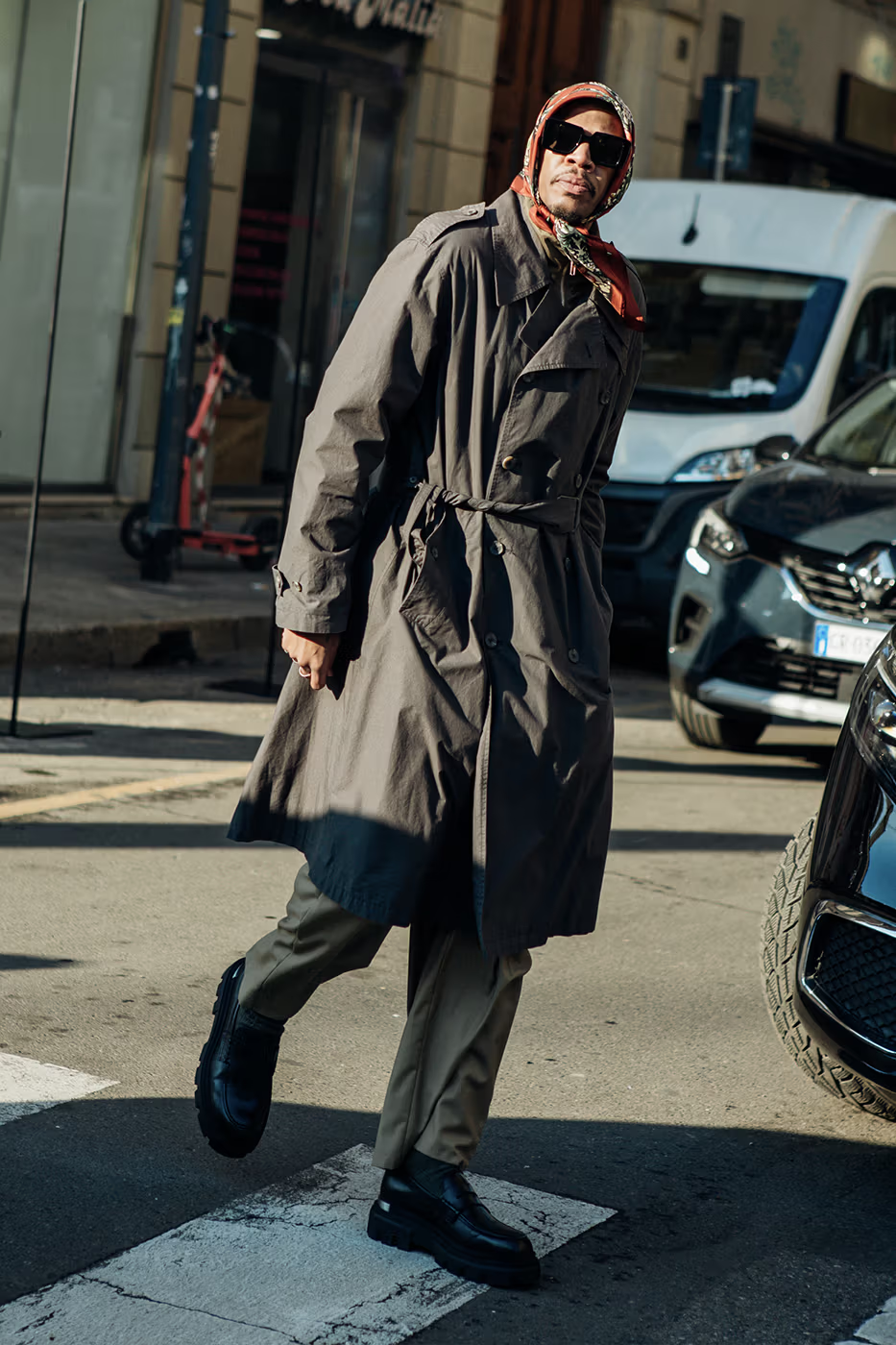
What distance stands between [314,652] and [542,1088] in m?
1.25

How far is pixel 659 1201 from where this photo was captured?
3482 millimetres

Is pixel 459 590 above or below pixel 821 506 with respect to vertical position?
below

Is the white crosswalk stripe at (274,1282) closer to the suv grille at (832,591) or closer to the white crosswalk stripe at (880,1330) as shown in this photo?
the white crosswalk stripe at (880,1330)

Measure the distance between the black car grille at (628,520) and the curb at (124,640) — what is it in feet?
5.84

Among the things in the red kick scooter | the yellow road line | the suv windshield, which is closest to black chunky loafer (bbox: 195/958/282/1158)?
the yellow road line

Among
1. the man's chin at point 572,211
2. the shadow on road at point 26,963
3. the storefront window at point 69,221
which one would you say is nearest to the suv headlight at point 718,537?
the shadow on road at point 26,963

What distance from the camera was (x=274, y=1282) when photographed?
298 cm

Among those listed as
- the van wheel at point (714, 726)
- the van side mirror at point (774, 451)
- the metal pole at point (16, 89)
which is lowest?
the van wheel at point (714, 726)

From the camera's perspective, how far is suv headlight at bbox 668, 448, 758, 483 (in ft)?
32.6

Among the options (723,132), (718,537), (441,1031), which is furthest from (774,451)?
(723,132)

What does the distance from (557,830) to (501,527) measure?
1.60ft

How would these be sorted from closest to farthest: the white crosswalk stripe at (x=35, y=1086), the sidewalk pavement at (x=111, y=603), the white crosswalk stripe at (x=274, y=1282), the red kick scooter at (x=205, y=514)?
the white crosswalk stripe at (x=274, y=1282), the white crosswalk stripe at (x=35, y=1086), the sidewalk pavement at (x=111, y=603), the red kick scooter at (x=205, y=514)

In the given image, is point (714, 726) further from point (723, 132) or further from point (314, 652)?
point (723, 132)

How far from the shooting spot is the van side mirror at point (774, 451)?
825 cm
